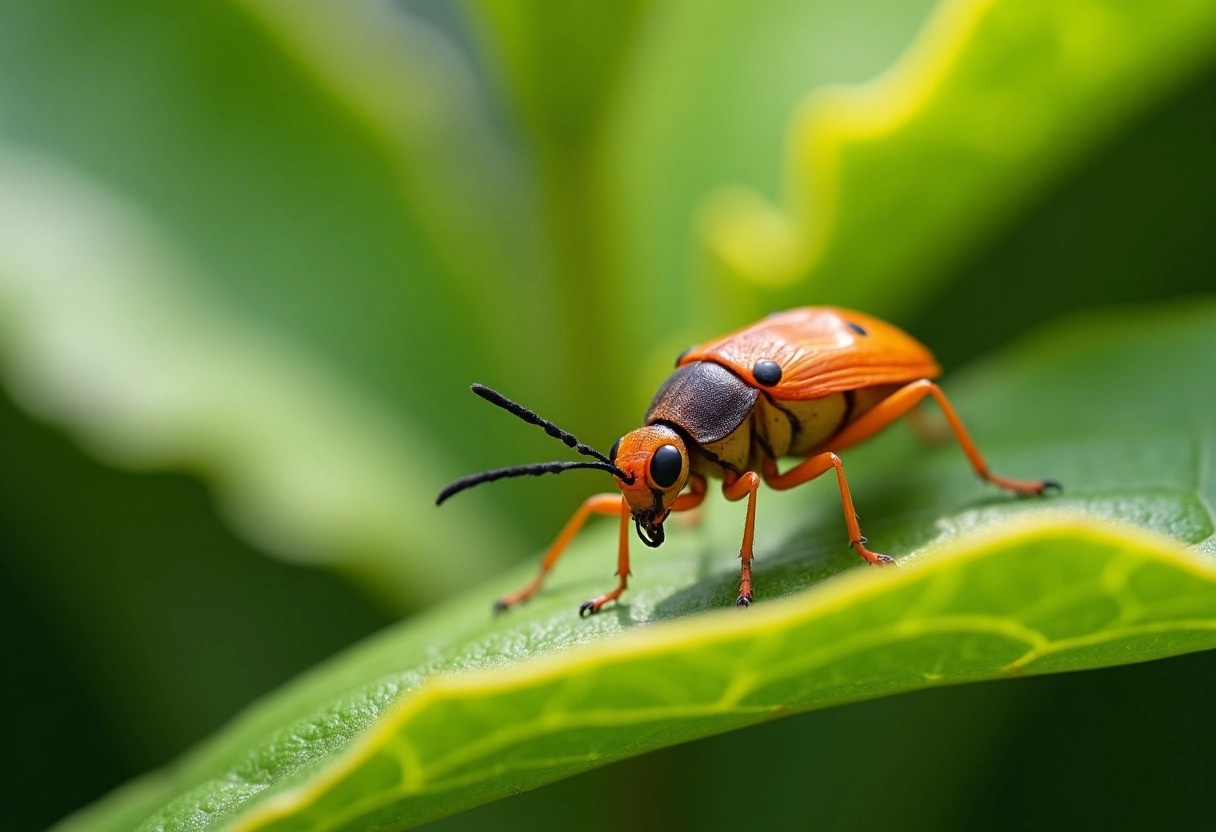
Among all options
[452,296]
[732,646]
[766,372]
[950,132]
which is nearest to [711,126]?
[452,296]

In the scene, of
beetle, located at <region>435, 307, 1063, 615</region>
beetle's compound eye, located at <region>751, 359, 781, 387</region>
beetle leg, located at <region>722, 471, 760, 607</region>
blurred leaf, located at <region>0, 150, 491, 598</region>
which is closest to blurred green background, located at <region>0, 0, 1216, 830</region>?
blurred leaf, located at <region>0, 150, 491, 598</region>

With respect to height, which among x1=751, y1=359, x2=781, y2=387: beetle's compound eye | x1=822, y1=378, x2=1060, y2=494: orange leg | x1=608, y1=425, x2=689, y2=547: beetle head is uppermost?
x1=751, y1=359, x2=781, y2=387: beetle's compound eye

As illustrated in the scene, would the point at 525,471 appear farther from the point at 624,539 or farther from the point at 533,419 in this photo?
the point at 624,539

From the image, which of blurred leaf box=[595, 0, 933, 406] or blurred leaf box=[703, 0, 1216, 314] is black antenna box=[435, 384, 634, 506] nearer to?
blurred leaf box=[595, 0, 933, 406]

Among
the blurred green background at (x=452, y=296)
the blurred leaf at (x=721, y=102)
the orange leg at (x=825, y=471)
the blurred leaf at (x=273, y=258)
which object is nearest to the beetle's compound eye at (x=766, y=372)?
the orange leg at (x=825, y=471)

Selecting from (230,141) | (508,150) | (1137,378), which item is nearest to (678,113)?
(508,150)

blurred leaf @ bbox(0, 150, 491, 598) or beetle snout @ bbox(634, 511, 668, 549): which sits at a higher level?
blurred leaf @ bbox(0, 150, 491, 598)

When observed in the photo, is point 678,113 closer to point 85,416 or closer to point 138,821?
point 85,416

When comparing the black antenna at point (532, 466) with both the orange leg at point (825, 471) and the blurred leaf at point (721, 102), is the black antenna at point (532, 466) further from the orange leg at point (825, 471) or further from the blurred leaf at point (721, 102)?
the blurred leaf at point (721, 102)
